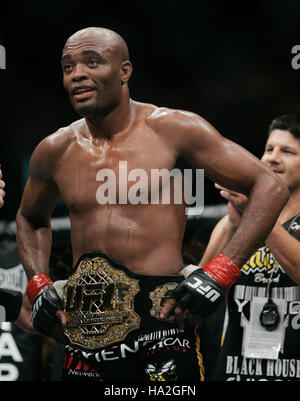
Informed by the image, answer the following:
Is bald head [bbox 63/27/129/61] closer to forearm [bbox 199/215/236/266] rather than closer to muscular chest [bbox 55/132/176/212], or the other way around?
muscular chest [bbox 55/132/176/212]

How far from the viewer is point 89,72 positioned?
4.48 ft

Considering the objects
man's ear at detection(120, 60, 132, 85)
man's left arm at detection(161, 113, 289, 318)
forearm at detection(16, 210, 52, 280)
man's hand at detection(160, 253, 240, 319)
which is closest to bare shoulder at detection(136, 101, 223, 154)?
man's left arm at detection(161, 113, 289, 318)

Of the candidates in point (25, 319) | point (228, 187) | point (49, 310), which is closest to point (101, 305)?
point (49, 310)

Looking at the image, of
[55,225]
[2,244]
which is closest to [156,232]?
[55,225]

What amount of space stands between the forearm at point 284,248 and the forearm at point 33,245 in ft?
1.91

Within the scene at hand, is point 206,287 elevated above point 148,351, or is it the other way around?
point 206,287

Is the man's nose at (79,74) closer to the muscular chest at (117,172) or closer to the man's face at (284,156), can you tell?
the muscular chest at (117,172)

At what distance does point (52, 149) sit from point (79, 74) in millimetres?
196

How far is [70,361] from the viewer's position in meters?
1.39

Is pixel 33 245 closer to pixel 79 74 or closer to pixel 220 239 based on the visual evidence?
pixel 79 74

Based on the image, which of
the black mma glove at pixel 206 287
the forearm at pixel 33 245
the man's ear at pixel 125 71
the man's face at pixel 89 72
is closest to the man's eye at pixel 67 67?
the man's face at pixel 89 72

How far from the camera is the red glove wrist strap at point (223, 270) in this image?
1.31 m

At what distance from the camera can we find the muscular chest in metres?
1.37

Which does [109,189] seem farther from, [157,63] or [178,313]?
[157,63]
